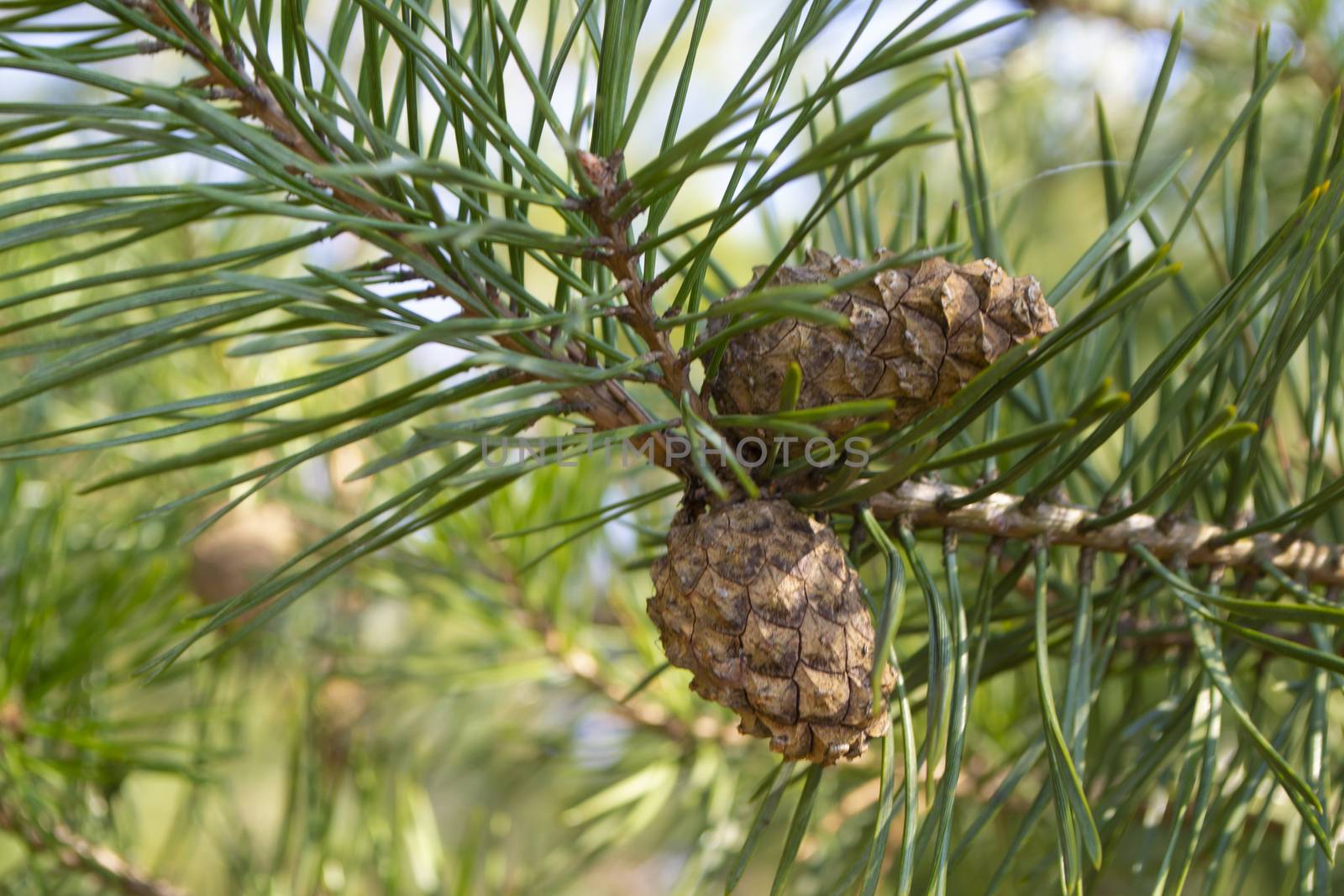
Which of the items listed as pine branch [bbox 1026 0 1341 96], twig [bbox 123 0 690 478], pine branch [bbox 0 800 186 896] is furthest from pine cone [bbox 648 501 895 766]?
pine branch [bbox 1026 0 1341 96]

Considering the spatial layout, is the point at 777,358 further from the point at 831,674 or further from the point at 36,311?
the point at 36,311

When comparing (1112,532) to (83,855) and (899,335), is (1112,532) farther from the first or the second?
(83,855)

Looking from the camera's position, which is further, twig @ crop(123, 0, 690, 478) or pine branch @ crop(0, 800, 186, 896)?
pine branch @ crop(0, 800, 186, 896)

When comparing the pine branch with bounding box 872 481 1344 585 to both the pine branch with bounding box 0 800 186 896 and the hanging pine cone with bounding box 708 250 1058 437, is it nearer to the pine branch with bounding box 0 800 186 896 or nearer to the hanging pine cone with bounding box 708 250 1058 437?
the hanging pine cone with bounding box 708 250 1058 437

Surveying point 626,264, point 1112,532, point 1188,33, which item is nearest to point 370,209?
point 626,264

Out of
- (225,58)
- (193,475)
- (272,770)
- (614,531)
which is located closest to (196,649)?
(193,475)

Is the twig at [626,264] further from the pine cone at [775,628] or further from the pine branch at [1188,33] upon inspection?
the pine branch at [1188,33]
